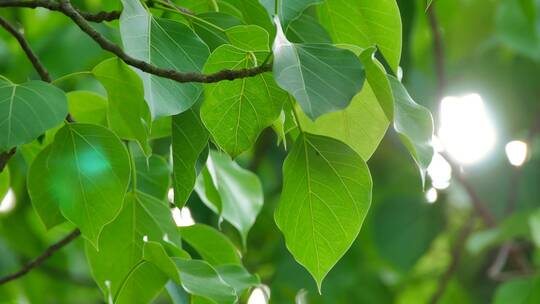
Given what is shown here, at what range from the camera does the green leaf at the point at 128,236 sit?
0.85 m

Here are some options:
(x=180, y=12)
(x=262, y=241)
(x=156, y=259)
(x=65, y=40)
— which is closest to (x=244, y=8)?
(x=180, y=12)

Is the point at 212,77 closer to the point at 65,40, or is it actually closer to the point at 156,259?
the point at 156,259

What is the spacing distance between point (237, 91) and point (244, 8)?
0.16 meters

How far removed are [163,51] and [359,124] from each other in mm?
135

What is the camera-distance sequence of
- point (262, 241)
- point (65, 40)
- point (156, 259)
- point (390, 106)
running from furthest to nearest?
point (262, 241), point (65, 40), point (156, 259), point (390, 106)

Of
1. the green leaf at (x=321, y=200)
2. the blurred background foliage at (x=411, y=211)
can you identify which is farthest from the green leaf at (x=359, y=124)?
the blurred background foliage at (x=411, y=211)

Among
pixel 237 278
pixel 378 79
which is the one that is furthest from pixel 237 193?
pixel 378 79

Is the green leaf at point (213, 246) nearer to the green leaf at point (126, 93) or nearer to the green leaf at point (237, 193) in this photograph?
the green leaf at point (237, 193)

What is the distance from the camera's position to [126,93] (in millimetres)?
747

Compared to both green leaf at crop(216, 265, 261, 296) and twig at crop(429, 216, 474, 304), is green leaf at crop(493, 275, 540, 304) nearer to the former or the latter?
twig at crop(429, 216, 474, 304)

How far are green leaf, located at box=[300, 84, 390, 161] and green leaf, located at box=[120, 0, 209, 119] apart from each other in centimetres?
8

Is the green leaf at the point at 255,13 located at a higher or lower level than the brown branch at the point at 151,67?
lower

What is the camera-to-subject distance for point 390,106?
2.06 feet

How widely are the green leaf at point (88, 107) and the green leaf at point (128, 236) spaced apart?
0.08m
